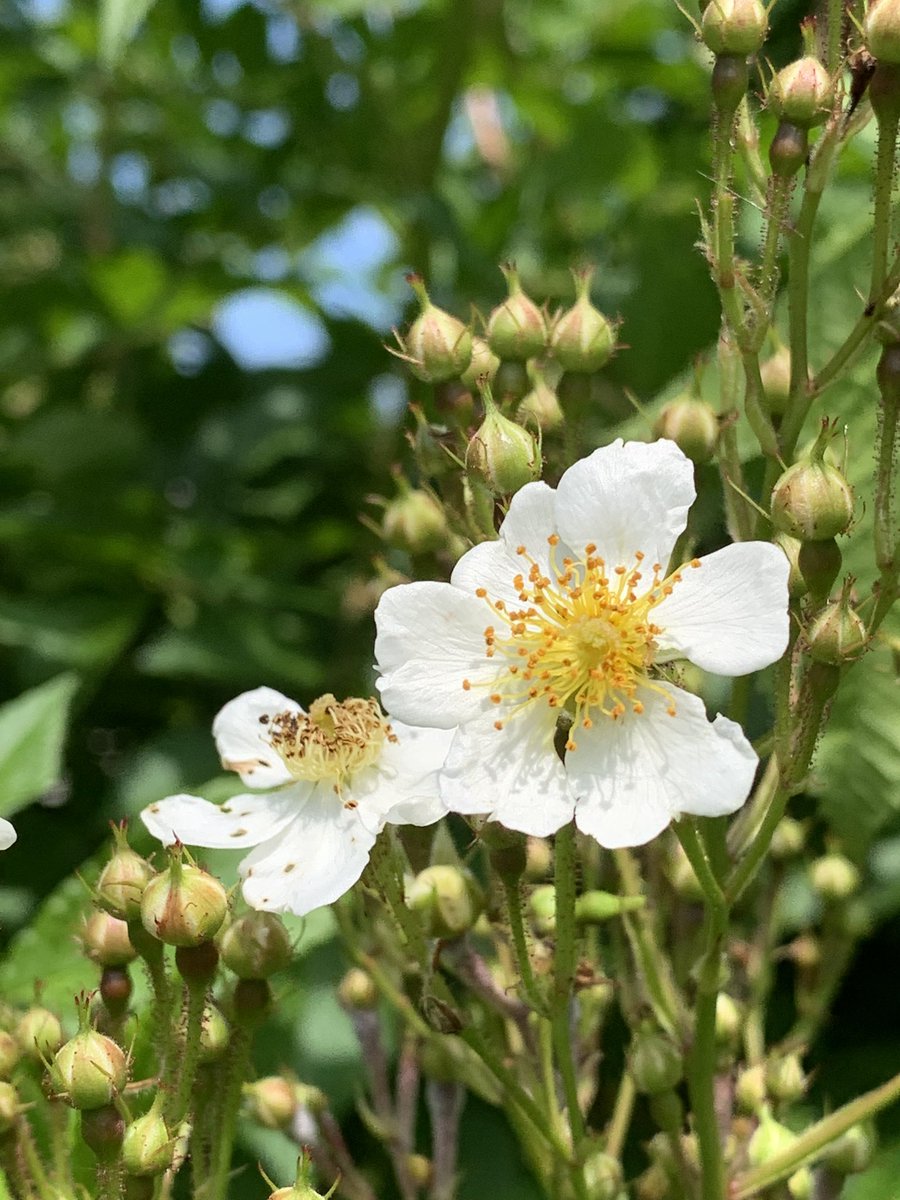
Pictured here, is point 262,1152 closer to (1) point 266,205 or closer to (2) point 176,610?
(2) point 176,610

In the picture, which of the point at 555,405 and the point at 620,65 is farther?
the point at 620,65

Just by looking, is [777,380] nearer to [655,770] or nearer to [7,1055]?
[655,770]

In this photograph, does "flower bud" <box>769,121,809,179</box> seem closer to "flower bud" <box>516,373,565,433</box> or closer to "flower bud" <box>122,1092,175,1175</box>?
"flower bud" <box>516,373,565,433</box>

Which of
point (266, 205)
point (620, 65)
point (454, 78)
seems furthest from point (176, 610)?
point (620, 65)

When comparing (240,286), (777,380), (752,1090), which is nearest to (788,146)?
(777,380)

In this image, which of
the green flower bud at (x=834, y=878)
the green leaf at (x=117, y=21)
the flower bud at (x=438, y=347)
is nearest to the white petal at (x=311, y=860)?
the flower bud at (x=438, y=347)

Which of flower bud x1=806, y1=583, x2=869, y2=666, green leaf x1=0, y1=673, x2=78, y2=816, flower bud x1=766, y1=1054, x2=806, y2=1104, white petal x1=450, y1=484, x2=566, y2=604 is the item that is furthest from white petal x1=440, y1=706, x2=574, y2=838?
green leaf x1=0, y1=673, x2=78, y2=816
